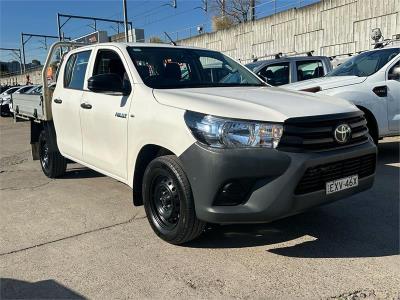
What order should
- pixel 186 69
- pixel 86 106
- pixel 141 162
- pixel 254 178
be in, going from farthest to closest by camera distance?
pixel 86 106, pixel 186 69, pixel 141 162, pixel 254 178

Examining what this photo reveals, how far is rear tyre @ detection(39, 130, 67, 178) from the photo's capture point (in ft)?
22.2

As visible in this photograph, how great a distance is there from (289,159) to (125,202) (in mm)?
2758

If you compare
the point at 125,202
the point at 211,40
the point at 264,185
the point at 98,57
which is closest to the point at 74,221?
the point at 125,202

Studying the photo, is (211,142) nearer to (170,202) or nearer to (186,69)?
(170,202)

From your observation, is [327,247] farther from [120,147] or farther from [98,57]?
[98,57]

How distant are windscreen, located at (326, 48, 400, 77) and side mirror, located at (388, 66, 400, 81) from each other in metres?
0.21

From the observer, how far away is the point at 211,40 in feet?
105

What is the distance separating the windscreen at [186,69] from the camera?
4.54 meters

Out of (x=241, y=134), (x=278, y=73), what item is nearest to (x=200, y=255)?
(x=241, y=134)

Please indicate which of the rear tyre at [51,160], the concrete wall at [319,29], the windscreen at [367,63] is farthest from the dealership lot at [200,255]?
the concrete wall at [319,29]

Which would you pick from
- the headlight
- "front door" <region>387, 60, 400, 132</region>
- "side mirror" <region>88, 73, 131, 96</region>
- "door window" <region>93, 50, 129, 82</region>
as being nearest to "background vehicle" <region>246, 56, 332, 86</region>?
"front door" <region>387, 60, 400, 132</region>

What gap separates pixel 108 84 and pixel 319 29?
20656 mm

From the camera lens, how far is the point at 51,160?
687 centimetres

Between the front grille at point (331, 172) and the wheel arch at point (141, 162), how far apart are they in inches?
50.5
